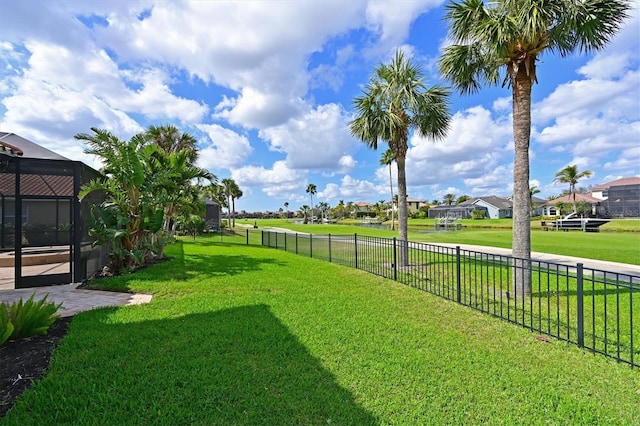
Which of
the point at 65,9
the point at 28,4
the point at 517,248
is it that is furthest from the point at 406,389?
the point at 65,9

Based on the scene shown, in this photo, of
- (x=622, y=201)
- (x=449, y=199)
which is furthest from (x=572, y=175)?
(x=449, y=199)

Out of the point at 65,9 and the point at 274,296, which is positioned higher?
the point at 65,9

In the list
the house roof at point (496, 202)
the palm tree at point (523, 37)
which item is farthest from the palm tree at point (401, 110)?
Result: the house roof at point (496, 202)

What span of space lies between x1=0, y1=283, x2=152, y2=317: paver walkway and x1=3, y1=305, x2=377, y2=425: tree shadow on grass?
1589 mm

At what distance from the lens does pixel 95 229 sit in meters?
8.30

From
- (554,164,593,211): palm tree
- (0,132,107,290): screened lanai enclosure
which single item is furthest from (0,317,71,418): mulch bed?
(554,164,593,211): palm tree

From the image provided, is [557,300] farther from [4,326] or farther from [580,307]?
[4,326]

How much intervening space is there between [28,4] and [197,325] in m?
5.81

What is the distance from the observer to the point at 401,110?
10.9 meters

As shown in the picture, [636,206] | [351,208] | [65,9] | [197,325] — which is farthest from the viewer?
[351,208]

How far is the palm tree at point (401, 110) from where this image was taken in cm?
1063

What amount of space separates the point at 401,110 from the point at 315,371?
9739mm

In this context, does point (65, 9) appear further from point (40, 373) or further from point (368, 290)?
point (368, 290)

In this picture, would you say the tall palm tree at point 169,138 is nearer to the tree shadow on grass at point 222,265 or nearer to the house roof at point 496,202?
the tree shadow on grass at point 222,265
